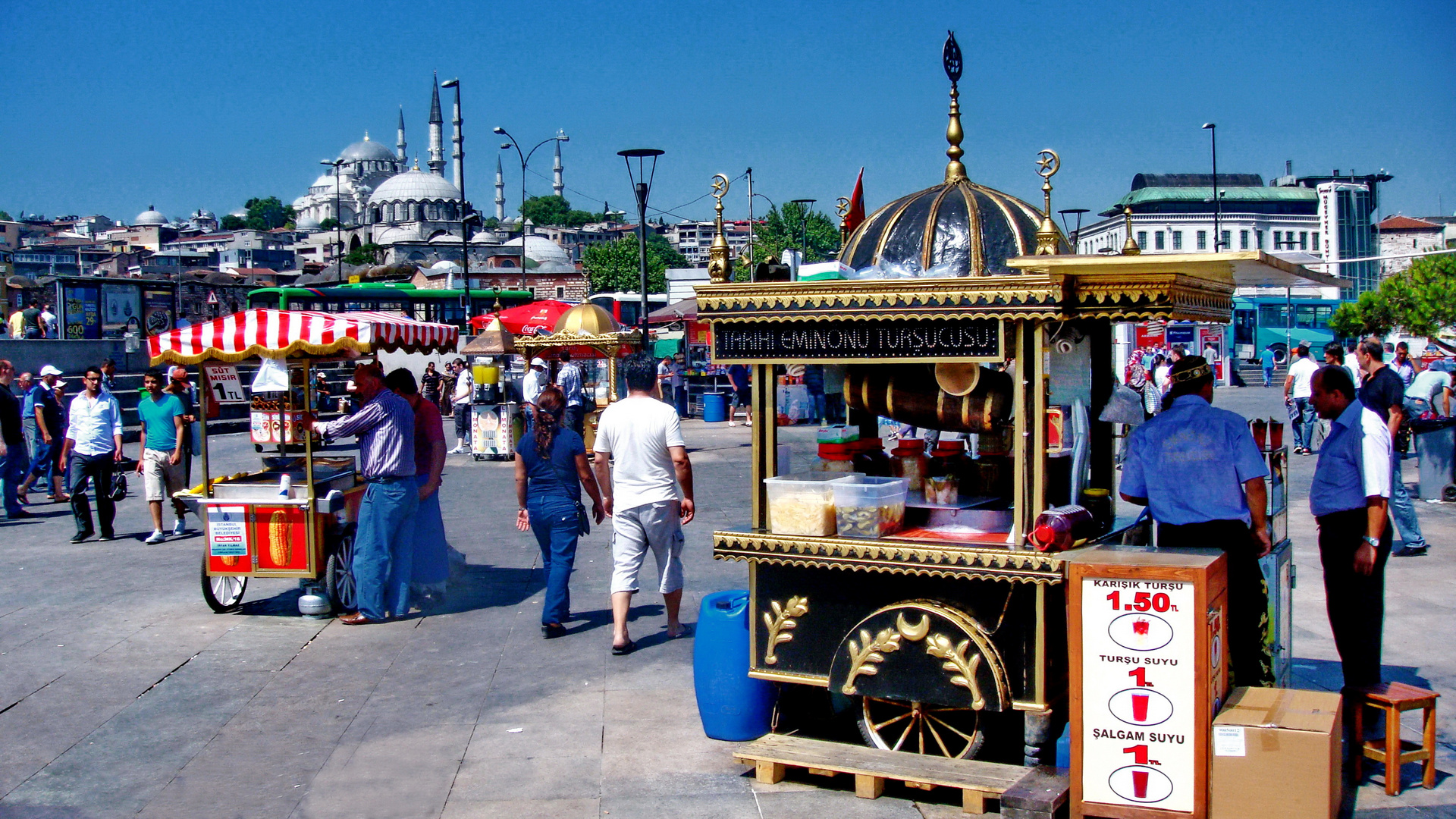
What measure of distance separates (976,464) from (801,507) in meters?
1.14

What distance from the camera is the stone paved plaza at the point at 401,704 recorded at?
4.99 m

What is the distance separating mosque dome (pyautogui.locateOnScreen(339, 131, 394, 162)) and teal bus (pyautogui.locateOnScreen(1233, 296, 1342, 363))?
478 ft

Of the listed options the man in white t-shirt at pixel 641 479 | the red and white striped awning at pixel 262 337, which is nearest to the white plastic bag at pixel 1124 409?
the man in white t-shirt at pixel 641 479

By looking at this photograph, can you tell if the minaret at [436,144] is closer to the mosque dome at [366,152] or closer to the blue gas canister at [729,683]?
the mosque dome at [366,152]

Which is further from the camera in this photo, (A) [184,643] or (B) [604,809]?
(A) [184,643]

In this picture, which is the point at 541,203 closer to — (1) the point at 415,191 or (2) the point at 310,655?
(1) the point at 415,191

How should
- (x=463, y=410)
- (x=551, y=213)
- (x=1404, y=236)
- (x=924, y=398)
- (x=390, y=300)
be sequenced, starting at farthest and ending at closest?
(x=551, y=213)
(x=1404, y=236)
(x=390, y=300)
(x=463, y=410)
(x=924, y=398)

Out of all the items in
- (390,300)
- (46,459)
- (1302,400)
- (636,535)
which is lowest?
(636,535)

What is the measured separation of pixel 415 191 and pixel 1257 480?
145 metres

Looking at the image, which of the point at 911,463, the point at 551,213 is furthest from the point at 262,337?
the point at 551,213

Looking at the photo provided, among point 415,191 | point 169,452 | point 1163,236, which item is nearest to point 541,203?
point 415,191

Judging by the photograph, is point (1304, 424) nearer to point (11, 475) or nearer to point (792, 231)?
point (11, 475)

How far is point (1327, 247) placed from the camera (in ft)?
270

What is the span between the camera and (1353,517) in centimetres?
531
